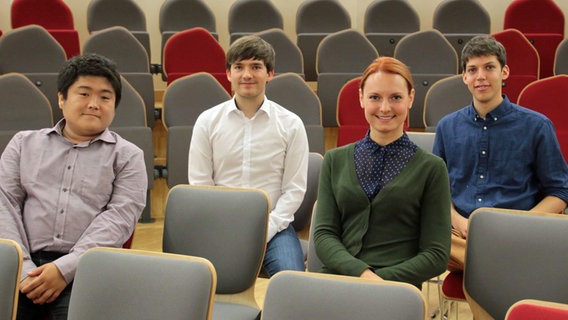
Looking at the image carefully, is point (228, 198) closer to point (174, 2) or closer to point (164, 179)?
point (164, 179)

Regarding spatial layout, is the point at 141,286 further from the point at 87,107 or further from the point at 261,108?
the point at 261,108

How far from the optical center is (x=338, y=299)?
36.4 inches

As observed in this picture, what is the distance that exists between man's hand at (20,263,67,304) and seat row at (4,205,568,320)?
0.45 ft

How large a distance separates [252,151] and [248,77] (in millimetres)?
176

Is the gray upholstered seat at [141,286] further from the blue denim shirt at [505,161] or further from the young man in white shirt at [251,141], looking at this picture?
the blue denim shirt at [505,161]

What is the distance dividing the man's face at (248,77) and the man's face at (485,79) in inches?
19.4

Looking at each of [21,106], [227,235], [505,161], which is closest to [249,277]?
[227,235]

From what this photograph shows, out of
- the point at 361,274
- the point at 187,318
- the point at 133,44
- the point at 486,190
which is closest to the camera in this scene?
the point at 187,318

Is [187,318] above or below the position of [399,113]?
below

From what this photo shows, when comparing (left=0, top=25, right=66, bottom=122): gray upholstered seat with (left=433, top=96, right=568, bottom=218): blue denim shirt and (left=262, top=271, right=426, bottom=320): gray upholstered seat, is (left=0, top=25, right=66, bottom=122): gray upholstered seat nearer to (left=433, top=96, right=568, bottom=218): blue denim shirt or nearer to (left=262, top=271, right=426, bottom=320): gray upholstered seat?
(left=433, top=96, right=568, bottom=218): blue denim shirt

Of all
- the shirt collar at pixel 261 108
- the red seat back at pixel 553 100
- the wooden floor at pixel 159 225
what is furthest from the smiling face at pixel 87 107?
the red seat back at pixel 553 100

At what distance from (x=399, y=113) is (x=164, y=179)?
5.16 ft

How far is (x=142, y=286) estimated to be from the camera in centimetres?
103

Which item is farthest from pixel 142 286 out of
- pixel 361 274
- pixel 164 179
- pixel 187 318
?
pixel 164 179
